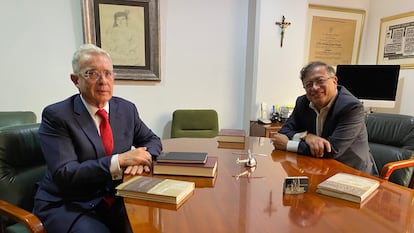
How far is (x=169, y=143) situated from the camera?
5.68 ft

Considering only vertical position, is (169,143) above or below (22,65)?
below

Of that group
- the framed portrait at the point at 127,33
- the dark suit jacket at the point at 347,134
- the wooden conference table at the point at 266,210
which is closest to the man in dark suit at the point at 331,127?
the dark suit jacket at the point at 347,134

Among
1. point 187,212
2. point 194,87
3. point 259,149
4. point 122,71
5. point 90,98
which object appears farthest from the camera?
point 194,87

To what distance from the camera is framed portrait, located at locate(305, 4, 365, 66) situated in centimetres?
325

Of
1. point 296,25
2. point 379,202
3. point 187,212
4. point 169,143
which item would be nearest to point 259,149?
point 169,143

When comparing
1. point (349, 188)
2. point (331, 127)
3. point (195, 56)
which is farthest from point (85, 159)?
point (195, 56)

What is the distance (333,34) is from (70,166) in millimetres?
3306

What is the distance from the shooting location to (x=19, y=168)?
133cm

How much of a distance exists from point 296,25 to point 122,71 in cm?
197

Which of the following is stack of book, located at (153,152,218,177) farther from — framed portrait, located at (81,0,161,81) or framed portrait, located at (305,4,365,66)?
framed portrait, located at (305,4,365,66)

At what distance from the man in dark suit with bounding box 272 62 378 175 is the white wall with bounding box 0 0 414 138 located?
1376 millimetres

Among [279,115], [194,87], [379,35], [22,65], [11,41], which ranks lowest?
[279,115]

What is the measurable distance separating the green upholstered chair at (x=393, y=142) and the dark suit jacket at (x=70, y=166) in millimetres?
1604

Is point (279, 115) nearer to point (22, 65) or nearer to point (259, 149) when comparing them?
point (259, 149)
